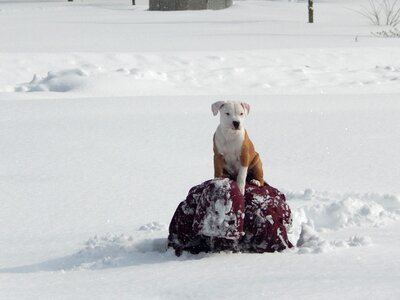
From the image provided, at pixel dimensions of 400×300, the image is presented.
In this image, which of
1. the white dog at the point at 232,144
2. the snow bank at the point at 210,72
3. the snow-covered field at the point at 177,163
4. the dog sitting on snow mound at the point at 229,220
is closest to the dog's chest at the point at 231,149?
the white dog at the point at 232,144

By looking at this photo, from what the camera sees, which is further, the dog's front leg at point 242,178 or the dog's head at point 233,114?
Answer: the dog's front leg at point 242,178

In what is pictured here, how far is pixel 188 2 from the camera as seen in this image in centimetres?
2636

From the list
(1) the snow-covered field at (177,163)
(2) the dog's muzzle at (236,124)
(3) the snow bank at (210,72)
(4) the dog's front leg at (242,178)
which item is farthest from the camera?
(3) the snow bank at (210,72)

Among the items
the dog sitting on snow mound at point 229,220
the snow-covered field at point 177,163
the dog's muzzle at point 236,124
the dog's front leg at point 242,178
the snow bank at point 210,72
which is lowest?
the snow bank at point 210,72

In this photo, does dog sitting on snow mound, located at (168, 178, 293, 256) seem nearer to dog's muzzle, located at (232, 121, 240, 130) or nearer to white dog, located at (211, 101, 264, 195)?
white dog, located at (211, 101, 264, 195)

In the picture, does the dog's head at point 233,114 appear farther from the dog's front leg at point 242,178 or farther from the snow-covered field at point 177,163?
the snow-covered field at point 177,163

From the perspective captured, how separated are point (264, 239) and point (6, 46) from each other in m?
12.1

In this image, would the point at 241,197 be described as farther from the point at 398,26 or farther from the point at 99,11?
the point at 99,11

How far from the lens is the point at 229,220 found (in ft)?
15.0

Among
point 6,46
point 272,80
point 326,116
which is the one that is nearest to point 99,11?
point 6,46

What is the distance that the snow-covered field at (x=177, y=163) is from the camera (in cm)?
416

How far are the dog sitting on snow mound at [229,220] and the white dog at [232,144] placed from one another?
9 centimetres

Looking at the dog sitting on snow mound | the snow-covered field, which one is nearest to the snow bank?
the snow-covered field

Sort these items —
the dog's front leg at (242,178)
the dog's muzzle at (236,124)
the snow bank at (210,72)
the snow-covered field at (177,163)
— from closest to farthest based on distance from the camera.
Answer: the snow-covered field at (177,163) → the dog's muzzle at (236,124) → the dog's front leg at (242,178) → the snow bank at (210,72)
